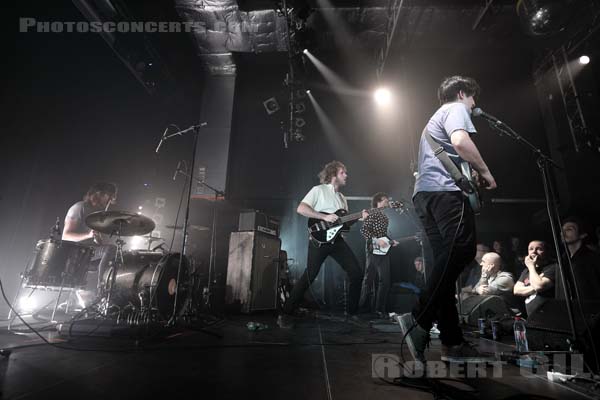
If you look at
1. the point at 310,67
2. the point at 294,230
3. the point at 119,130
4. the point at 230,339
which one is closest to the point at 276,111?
the point at 310,67

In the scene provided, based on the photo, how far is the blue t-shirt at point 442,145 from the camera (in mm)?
1776

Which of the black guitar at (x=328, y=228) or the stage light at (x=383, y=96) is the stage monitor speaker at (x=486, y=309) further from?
the stage light at (x=383, y=96)

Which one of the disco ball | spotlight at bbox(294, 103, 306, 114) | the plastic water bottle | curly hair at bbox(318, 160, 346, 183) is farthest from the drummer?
the disco ball

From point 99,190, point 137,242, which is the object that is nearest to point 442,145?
point 99,190

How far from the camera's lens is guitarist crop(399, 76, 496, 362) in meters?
1.61

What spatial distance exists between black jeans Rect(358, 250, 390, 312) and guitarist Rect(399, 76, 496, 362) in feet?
10.6

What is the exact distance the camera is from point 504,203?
6.55 m

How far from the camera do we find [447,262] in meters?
1.60

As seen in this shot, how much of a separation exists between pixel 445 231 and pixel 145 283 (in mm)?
3039

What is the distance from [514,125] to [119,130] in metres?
8.96

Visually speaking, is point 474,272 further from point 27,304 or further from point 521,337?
point 27,304

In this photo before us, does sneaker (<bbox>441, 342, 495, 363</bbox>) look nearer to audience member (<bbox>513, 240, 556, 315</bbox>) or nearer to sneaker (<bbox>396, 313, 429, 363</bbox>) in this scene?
sneaker (<bbox>396, 313, 429, 363</bbox>)

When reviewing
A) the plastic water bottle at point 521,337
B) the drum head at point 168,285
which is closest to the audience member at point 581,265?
the plastic water bottle at point 521,337

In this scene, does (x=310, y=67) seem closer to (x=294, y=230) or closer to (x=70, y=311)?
(x=294, y=230)
